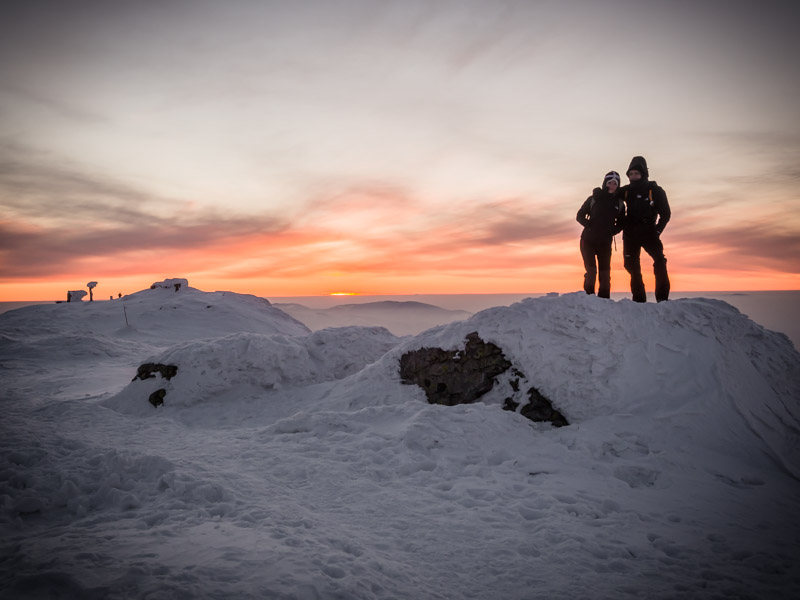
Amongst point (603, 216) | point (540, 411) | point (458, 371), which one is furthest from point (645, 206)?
point (458, 371)

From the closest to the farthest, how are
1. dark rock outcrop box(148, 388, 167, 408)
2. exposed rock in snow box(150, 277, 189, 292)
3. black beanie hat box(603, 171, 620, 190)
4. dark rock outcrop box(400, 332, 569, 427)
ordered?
dark rock outcrop box(400, 332, 569, 427), black beanie hat box(603, 171, 620, 190), dark rock outcrop box(148, 388, 167, 408), exposed rock in snow box(150, 277, 189, 292)

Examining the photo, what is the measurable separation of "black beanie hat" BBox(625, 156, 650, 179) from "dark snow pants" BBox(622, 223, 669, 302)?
1112mm

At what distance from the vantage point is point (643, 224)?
9.34m

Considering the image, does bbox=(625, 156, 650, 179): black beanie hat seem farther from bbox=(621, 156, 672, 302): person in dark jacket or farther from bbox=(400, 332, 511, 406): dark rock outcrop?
bbox=(400, 332, 511, 406): dark rock outcrop

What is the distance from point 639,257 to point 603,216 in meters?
1.24

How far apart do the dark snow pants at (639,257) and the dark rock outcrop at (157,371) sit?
10.7 metres

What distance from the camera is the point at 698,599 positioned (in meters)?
3.73

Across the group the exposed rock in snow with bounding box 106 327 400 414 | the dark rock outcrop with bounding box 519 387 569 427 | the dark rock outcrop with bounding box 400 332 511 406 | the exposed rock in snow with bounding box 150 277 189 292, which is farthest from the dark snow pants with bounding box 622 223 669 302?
the exposed rock in snow with bounding box 150 277 189 292

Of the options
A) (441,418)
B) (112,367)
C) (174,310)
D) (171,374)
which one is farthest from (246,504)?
(174,310)

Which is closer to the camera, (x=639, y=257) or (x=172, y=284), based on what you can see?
(x=639, y=257)

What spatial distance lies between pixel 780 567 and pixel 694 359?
13.9 feet

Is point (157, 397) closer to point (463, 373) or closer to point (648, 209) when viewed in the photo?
point (463, 373)

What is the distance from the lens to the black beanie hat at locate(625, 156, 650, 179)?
9438mm

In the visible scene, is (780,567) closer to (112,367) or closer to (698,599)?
(698,599)
